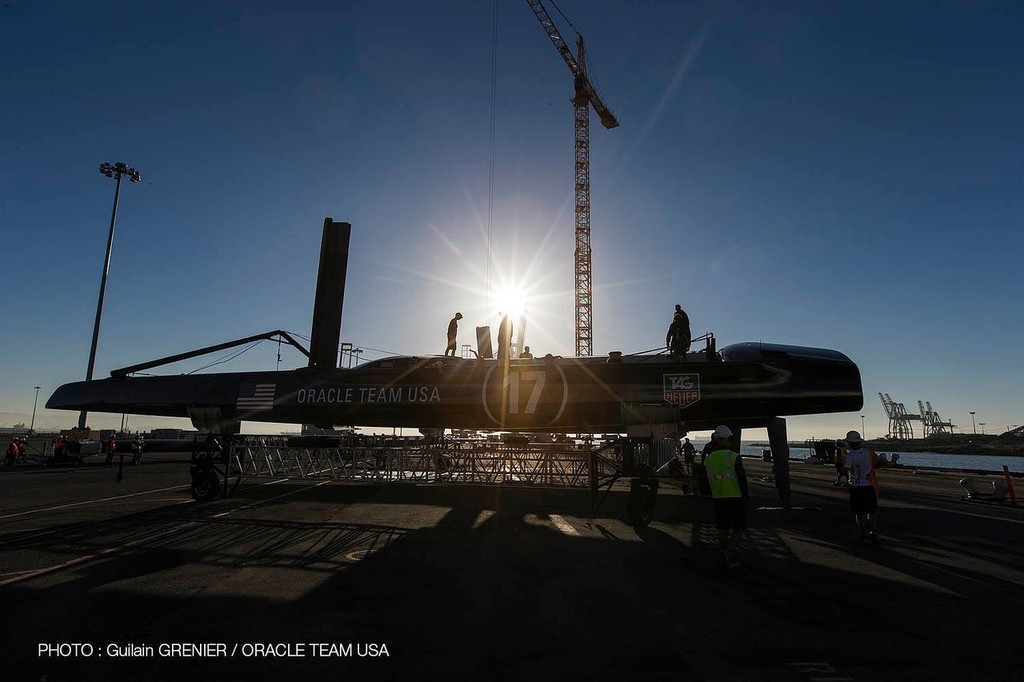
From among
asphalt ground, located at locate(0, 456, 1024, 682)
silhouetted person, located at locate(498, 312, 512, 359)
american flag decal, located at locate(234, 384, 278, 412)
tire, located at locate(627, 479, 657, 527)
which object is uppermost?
silhouetted person, located at locate(498, 312, 512, 359)

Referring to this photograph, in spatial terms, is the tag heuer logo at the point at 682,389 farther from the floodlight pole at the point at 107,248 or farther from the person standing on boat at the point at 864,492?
the floodlight pole at the point at 107,248

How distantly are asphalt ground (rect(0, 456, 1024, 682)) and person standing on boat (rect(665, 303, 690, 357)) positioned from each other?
193 inches

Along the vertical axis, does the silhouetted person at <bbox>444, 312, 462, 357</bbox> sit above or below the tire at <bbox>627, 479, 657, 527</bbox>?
above

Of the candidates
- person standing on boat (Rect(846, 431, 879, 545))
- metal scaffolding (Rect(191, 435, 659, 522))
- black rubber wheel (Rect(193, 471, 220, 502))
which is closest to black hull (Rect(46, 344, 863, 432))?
metal scaffolding (Rect(191, 435, 659, 522))

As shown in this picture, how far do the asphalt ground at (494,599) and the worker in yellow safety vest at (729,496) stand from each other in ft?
1.69

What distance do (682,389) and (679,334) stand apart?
64.9 inches

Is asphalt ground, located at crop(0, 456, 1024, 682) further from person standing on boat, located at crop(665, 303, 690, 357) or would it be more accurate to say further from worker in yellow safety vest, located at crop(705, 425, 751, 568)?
person standing on boat, located at crop(665, 303, 690, 357)

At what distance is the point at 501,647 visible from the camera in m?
4.82

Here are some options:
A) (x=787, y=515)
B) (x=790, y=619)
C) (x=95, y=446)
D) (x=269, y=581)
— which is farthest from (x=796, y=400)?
(x=95, y=446)

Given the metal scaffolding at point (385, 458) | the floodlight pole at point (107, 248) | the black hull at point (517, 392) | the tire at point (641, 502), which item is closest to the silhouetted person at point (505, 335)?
the black hull at point (517, 392)

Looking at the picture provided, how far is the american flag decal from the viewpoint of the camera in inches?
640

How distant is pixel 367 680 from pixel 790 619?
458 centimetres

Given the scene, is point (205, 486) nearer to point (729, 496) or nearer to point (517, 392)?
point (517, 392)

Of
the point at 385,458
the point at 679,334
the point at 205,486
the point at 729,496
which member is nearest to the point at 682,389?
the point at 679,334
